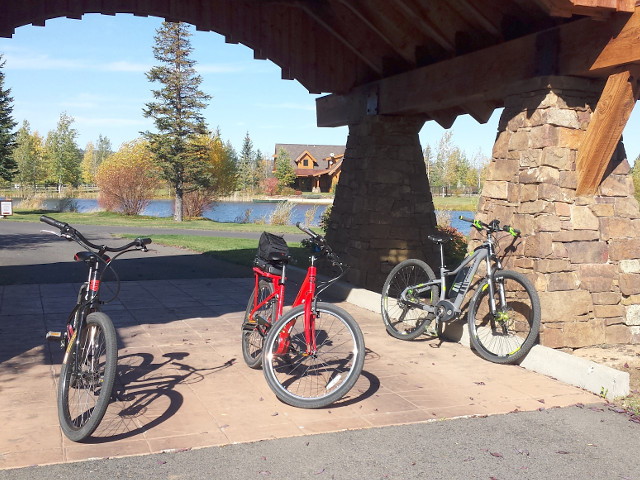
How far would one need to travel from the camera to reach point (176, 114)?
3666cm

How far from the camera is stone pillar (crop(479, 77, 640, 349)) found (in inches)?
266

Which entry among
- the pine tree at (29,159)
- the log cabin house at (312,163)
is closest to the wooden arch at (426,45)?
the pine tree at (29,159)

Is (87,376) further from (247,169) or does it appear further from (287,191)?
(247,169)

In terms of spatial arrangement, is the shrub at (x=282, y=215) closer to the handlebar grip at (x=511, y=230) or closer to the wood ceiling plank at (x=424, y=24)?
the wood ceiling plank at (x=424, y=24)

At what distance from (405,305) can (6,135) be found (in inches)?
1312

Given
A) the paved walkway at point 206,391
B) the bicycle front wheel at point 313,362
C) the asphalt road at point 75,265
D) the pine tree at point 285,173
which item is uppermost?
the pine tree at point 285,173

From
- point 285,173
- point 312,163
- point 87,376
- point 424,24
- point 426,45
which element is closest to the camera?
point 87,376

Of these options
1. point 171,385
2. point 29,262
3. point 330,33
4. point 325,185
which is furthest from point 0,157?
point 325,185

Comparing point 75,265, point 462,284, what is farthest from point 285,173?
point 462,284

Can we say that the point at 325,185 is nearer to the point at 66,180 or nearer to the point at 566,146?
the point at 66,180

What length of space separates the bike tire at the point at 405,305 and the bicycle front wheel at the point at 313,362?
1.37 m

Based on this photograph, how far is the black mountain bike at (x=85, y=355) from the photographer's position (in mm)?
4179

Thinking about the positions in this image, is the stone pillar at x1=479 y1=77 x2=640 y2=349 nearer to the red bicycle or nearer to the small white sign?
the red bicycle

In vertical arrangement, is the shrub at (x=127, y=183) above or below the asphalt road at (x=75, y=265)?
above
